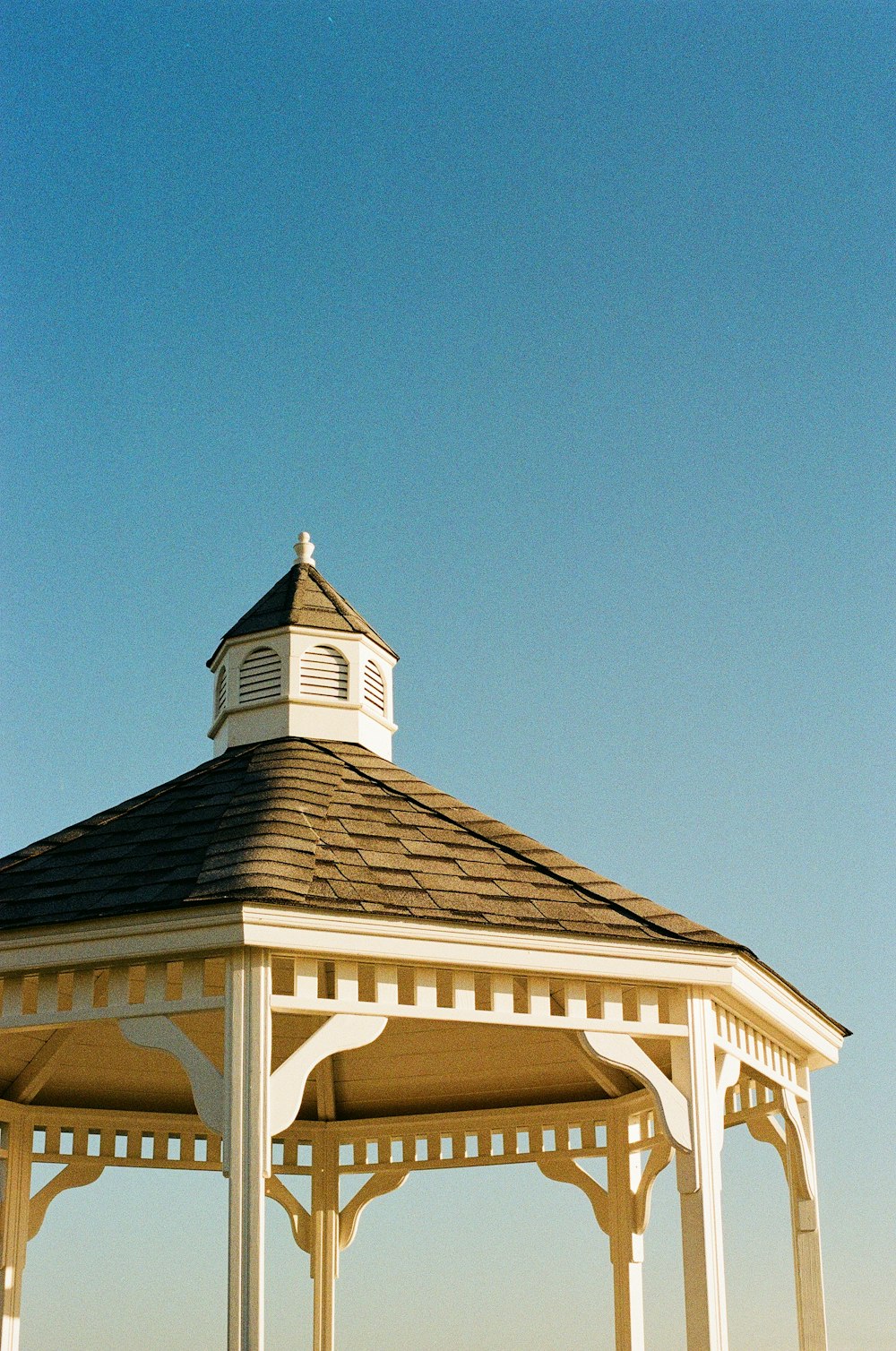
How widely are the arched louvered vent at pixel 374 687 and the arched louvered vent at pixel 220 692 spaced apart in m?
1.49

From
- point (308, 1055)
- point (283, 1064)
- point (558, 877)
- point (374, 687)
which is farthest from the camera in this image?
point (374, 687)

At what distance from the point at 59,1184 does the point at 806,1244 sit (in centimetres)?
773

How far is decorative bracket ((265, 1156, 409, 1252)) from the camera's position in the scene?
18516mm

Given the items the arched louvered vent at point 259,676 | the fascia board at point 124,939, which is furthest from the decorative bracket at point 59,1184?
the fascia board at point 124,939

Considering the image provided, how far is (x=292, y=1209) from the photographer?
61.0 feet

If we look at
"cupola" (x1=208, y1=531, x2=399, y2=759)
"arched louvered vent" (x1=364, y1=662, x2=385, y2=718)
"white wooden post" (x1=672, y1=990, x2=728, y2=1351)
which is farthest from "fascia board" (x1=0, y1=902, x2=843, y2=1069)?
"arched louvered vent" (x1=364, y1=662, x2=385, y2=718)

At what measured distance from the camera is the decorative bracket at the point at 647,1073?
12492mm

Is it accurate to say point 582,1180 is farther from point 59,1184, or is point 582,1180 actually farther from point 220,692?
point 220,692

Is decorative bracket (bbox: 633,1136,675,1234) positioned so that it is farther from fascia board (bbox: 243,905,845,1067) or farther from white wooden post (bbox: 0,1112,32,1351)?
white wooden post (bbox: 0,1112,32,1351)

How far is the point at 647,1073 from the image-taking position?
1248 cm

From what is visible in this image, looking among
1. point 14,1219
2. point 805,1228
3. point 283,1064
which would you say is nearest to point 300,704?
point 283,1064

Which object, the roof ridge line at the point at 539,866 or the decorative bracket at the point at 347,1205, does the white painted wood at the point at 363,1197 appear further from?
the roof ridge line at the point at 539,866

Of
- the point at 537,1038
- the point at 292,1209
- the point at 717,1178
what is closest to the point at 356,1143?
the point at 292,1209

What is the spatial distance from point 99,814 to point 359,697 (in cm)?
306
